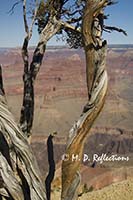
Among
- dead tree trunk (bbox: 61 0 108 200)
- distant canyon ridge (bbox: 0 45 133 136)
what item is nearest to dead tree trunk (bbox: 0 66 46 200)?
dead tree trunk (bbox: 61 0 108 200)

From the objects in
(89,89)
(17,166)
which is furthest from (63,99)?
(89,89)

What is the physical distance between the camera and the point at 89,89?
4.12 metres

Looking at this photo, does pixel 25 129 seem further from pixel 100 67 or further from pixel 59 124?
pixel 59 124

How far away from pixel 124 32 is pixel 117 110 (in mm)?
88904

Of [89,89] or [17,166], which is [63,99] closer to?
[17,166]

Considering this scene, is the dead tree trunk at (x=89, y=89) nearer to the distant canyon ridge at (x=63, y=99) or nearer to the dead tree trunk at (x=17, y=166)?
the dead tree trunk at (x=17, y=166)

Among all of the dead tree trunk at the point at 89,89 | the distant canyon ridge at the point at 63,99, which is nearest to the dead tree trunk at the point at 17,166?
the dead tree trunk at the point at 89,89

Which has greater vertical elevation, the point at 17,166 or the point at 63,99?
the point at 17,166

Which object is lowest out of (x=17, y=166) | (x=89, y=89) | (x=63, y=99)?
(x=63, y=99)

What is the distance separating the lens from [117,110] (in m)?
93.7

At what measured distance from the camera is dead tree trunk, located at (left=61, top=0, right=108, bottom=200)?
3984 mm

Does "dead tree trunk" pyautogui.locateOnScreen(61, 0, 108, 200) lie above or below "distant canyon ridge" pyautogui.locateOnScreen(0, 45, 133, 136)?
above

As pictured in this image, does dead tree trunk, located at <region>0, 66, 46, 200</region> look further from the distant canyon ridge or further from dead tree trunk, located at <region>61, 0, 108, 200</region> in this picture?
the distant canyon ridge

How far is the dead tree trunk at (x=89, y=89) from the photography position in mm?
3984
